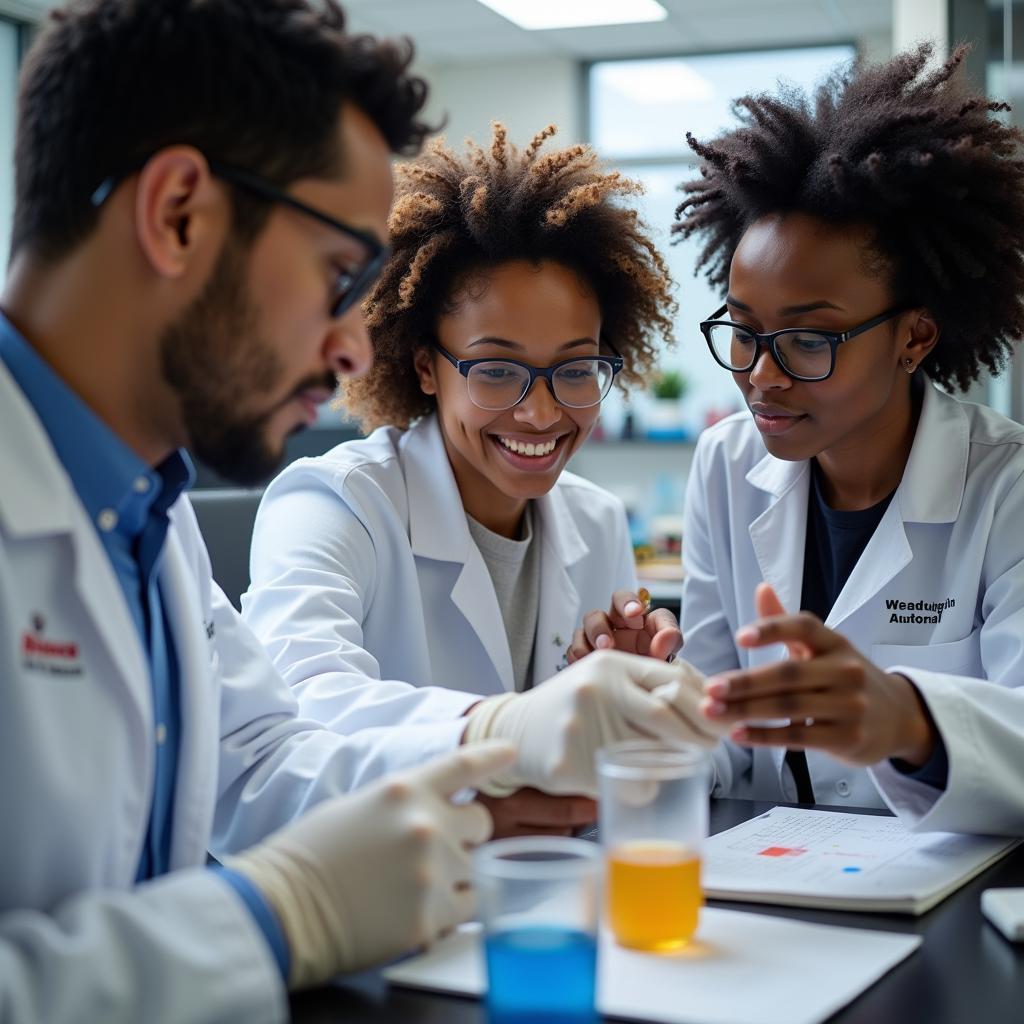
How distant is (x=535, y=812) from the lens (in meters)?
1.24

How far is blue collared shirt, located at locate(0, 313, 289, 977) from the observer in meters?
1.04

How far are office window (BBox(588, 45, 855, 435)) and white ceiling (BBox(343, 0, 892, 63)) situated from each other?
118 mm

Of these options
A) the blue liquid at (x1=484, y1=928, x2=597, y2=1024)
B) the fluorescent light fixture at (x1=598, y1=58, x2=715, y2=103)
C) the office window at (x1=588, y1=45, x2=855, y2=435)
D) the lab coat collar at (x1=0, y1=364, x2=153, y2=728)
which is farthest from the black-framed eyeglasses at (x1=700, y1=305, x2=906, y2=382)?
the fluorescent light fixture at (x1=598, y1=58, x2=715, y2=103)

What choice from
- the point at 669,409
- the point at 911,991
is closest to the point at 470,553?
the point at 911,991

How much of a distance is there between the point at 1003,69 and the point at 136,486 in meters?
3.09

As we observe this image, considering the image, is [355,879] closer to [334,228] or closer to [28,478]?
[28,478]

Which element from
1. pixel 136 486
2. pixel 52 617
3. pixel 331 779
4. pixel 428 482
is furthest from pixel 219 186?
pixel 428 482

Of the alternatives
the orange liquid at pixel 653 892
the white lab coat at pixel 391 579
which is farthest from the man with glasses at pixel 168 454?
the white lab coat at pixel 391 579

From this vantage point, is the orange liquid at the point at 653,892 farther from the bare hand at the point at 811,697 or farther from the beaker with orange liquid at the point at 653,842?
the bare hand at the point at 811,697

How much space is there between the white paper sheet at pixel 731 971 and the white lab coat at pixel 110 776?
0.14m

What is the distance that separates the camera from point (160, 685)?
3.81ft

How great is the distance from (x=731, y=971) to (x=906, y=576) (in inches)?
38.3

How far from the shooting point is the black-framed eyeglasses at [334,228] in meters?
1.03

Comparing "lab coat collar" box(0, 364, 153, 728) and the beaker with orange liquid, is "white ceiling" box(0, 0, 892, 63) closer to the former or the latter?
"lab coat collar" box(0, 364, 153, 728)
